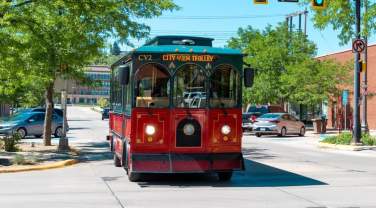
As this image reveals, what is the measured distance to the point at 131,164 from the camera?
12805 mm

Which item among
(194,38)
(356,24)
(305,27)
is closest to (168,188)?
(194,38)

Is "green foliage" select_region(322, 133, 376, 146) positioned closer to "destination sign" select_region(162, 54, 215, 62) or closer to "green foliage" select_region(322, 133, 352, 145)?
"green foliage" select_region(322, 133, 352, 145)

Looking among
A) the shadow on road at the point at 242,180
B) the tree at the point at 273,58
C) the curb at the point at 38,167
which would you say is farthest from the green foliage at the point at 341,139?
the tree at the point at 273,58

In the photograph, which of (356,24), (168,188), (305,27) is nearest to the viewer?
(168,188)

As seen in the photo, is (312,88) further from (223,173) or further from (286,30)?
(223,173)

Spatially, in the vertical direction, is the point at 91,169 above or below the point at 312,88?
below

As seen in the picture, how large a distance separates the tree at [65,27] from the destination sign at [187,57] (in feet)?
21.9

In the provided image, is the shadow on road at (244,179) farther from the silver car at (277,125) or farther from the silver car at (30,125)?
the silver car at (30,125)

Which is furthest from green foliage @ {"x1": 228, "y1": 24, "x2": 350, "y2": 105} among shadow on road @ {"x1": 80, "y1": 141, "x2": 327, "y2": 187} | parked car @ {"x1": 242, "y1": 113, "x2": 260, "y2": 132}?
shadow on road @ {"x1": 80, "y1": 141, "x2": 327, "y2": 187}

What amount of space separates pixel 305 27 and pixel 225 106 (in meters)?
49.9

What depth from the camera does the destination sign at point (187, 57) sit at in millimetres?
13117

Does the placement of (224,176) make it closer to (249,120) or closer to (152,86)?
(152,86)

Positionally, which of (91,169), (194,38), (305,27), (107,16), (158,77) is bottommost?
(91,169)

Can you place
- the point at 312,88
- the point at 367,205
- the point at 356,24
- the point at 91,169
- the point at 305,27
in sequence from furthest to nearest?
the point at 305,27 → the point at 312,88 → the point at 356,24 → the point at 91,169 → the point at 367,205
